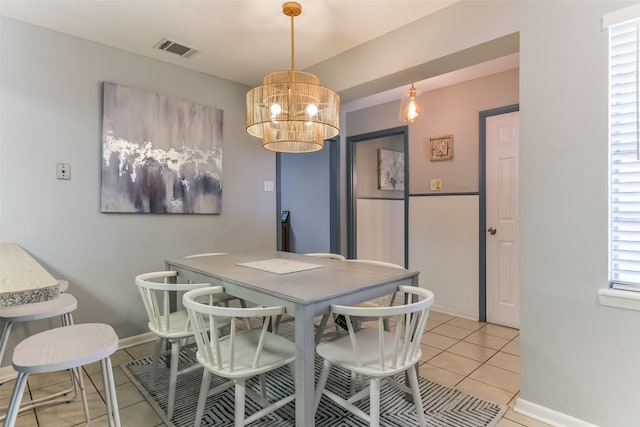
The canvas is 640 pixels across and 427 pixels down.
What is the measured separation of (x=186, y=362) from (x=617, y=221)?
2.67 metres

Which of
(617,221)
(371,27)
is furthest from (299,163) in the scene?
(617,221)

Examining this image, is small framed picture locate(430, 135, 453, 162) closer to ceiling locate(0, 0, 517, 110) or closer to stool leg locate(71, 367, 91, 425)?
ceiling locate(0, 0, 517, 110)

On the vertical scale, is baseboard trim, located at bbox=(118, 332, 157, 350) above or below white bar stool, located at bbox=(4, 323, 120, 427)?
below

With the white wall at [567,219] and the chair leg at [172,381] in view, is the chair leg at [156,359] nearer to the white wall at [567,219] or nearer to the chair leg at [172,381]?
the chair leg at [172,381]

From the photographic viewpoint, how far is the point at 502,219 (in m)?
3.09

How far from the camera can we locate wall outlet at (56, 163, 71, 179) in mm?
2326

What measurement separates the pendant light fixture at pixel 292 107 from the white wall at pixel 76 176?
51.3 inches

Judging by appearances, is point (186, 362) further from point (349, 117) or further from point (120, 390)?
point (349, 117)

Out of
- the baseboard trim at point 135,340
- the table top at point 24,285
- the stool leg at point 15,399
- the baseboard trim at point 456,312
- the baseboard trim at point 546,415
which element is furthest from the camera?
the baseboard trim at point 456,312

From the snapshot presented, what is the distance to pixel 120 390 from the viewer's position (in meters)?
1.99

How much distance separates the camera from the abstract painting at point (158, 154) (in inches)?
99.6

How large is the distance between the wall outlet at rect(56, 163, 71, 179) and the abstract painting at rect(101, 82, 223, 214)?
0.21m

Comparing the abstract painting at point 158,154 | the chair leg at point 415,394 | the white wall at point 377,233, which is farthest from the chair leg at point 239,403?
the white wall at point 377,233

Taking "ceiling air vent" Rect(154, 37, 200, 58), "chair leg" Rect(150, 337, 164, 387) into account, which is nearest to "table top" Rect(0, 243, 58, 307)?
"chair leg" Rect(150, 337, 164, 387)
